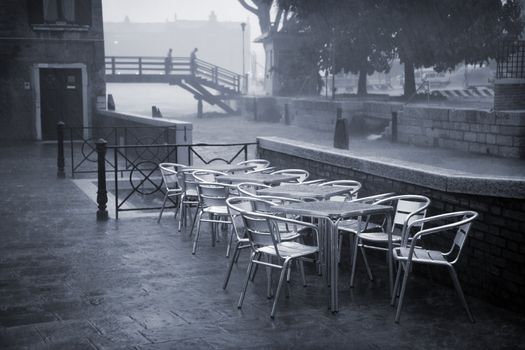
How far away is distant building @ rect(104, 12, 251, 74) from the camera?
10312 cm

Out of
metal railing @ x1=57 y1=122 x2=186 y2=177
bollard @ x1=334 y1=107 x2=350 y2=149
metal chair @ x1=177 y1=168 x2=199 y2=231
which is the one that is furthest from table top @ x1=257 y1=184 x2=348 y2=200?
bollard @ x1=334 y1=107 x2=350 y2=149

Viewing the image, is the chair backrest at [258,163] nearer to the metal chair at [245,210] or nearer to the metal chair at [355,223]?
the metal chair at [245,210]

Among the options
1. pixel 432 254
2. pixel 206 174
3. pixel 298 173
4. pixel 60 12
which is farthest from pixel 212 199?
pixel 60 12

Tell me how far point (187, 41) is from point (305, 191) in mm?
99850

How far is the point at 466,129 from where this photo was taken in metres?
20.9

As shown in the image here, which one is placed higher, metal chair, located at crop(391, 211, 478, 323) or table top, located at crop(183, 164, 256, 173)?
table top, located at crop(183, 164, 256, 173)

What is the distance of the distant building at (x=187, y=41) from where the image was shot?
103125 millimetres

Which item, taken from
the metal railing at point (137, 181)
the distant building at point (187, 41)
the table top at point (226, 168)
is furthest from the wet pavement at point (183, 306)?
the distant building at point (187, 41)

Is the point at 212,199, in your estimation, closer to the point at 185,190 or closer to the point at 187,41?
the point at 185,190

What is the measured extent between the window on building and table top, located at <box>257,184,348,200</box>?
17.6 meters

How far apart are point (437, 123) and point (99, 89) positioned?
407 inches

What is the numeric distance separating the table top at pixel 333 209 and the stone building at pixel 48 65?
18210 millimetres

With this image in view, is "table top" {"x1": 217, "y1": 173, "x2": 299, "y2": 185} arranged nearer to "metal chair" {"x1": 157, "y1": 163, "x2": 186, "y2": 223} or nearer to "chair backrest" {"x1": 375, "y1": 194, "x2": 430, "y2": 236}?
"metal chair" {"x1": 157, "y1": 163, "x2": 186, "y2": 223}

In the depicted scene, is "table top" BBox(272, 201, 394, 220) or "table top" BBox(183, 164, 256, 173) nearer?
"table top" BBox(272, 201, 394, 220)
